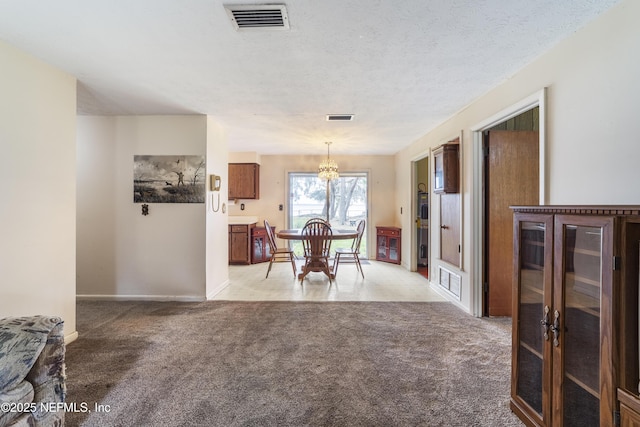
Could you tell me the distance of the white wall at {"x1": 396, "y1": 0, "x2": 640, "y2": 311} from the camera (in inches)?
56.2

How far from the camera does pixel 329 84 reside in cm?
255

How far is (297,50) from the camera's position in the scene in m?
2.00

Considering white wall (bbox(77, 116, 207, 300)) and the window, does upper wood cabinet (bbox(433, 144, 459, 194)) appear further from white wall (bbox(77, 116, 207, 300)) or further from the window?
white wall (bbox(77, 116, 207, 300))

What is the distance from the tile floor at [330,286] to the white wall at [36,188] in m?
1.69

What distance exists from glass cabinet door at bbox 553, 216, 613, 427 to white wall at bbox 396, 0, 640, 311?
526 mm

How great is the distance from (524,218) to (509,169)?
177 centimetres

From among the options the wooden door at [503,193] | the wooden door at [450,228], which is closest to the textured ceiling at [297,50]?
the wooden door at [503,193]

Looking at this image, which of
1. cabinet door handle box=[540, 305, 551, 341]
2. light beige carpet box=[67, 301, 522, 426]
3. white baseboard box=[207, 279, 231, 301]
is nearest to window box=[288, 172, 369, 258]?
white baseboard box=[207, 279, 231, 301]

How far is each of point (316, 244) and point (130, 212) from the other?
2.47m

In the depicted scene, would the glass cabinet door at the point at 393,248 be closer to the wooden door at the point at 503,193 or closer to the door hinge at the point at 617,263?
the wooden door at the point at 503,193

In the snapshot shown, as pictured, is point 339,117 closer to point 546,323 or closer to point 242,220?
point 546,323

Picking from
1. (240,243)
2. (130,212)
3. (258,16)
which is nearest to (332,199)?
(240,243)

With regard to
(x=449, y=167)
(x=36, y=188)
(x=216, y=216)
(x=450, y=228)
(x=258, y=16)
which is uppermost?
(x=258, y=16)

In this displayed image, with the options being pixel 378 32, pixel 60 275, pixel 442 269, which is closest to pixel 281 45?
pixel 378 32
